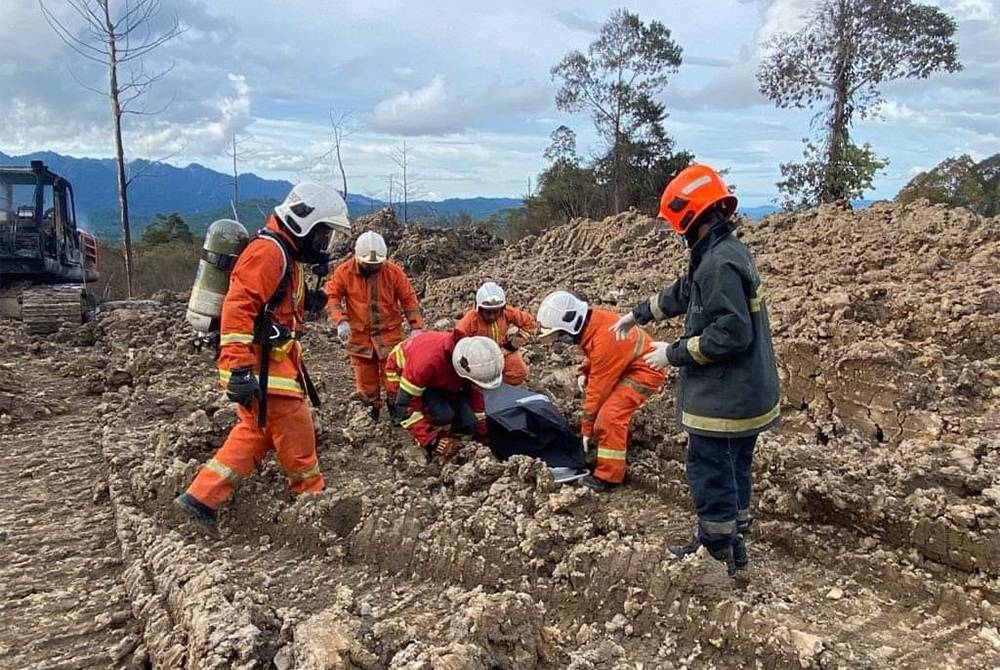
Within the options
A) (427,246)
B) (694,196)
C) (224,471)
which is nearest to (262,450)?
(224,471)

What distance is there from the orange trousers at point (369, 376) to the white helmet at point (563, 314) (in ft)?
5.91

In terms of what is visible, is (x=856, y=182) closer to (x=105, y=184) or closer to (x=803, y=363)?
(x=803, y=363)

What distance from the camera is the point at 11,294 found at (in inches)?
456

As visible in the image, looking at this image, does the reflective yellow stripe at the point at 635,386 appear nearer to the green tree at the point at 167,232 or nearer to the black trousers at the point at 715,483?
the black trousers at the point at 715,483

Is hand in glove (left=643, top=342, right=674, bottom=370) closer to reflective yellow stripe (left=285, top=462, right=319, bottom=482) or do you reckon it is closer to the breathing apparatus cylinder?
reflective yellow stripe (left=285, top=462, right=319, bottom=482)

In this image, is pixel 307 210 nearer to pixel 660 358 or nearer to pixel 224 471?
pixel 224 471

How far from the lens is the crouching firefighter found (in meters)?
4.72

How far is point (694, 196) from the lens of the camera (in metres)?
3.22

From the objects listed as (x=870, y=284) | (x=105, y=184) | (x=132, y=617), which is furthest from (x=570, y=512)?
(x=105, y=184)

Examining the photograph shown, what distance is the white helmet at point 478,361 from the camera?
4684 millimetres

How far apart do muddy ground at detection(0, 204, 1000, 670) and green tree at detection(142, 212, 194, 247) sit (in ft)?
98.7

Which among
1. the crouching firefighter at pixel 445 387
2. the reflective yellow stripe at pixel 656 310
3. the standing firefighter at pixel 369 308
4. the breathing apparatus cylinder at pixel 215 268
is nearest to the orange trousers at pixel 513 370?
the standing firefighter at pixel 369 308

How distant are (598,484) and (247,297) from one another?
2291 millimetres

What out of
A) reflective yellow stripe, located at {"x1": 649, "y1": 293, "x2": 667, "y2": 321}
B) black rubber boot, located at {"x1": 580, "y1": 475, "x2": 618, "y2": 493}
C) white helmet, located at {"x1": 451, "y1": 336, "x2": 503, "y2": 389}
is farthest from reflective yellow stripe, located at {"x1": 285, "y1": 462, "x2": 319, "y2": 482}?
reflective yellow stripe, located at {"x1": 649, "y1": 293, "x2": 667, "y2": 321}
